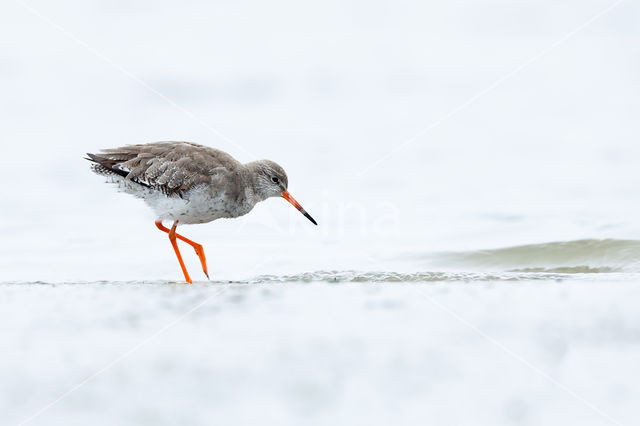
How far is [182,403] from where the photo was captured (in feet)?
16.9

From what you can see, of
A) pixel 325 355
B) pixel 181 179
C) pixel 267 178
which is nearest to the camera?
pixel 325 355

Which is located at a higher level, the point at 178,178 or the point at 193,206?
the point at 178,178

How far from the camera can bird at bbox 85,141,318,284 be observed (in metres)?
8.91

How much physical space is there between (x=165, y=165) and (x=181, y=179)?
0.25 metres

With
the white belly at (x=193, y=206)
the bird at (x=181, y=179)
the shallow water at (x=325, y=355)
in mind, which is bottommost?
the shallow water at (x=325, y=355)

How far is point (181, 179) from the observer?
29.1 ft

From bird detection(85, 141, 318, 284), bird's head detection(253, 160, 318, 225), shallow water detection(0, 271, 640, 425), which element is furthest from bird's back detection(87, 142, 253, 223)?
shallow water detection(0, 271, 640, 425)

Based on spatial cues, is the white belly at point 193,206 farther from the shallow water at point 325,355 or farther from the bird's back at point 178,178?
the shallow water at point 325,355

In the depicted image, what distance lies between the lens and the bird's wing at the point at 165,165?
8898 mm

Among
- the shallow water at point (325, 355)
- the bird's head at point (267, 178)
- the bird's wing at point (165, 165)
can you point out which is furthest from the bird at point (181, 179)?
the shallow water at point (325, 355)

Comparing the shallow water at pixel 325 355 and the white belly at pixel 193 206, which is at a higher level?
the white belly at pixel 193 206

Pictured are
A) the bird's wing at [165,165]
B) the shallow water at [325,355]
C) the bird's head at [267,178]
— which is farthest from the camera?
the bird's head at [267,178]

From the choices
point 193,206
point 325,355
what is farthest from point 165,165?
point 325,355

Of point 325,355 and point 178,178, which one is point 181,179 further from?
point 325,355
